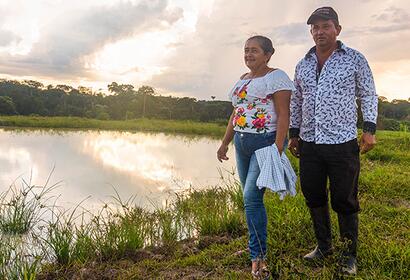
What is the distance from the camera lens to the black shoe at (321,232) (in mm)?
2463

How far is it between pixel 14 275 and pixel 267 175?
1748 millimetres

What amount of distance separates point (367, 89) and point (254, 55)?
26.0 inches

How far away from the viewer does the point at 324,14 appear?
217 cm

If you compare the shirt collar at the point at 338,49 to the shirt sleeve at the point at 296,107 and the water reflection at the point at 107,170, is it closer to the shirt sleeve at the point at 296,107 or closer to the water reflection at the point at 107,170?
the shirt sleeve at the point at 296,107

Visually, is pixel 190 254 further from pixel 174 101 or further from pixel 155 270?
pixel 174 101

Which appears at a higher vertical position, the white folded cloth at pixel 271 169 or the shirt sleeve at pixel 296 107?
the shirt sleeve at pixel 296 107

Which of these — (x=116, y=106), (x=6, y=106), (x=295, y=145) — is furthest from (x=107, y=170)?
(x=116, y=106)

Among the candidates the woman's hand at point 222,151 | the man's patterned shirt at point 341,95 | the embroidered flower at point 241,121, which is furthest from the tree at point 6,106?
the man's patterned shirt at point 341,95

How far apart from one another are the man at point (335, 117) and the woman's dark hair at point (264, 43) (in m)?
0.24

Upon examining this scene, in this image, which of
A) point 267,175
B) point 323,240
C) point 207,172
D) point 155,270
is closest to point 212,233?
point 155,270

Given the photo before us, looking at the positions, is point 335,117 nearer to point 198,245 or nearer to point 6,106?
point 198,245

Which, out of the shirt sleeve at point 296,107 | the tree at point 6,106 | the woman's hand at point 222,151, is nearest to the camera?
the shirt sleeve at point 296,107

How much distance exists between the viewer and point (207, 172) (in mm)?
9273

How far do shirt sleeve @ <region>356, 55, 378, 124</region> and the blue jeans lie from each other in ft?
1.74
